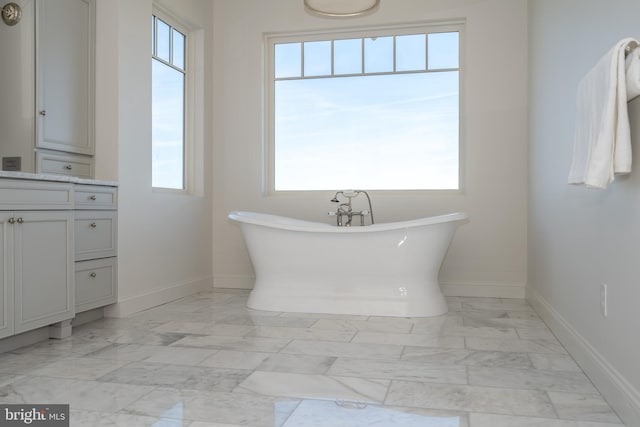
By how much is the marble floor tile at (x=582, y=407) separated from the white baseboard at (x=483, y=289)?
231 cm

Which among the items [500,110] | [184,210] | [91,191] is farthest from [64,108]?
[500,110]

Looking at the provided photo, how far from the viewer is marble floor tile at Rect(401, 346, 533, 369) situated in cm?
247

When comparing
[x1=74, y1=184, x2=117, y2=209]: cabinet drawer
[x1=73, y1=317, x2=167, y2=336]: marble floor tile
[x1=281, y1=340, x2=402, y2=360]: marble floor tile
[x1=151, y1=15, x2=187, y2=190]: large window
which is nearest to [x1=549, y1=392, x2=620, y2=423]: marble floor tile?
[x1=281, y1=340, x2=402, y2=360]: marble floor tile

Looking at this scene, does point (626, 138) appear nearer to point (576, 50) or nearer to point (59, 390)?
point (576, 50)

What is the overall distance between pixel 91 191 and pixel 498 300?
3.03 metres

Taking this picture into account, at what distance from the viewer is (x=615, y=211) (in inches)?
77.4

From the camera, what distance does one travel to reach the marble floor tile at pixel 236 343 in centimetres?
277

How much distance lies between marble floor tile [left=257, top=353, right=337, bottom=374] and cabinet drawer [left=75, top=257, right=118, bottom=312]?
4.22 ft

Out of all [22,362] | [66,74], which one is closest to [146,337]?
[22,362]

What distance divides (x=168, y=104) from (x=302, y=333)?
2254mm

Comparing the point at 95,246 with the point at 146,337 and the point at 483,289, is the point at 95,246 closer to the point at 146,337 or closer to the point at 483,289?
the point at 146,337

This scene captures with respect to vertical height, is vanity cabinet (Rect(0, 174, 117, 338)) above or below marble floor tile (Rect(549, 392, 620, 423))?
above

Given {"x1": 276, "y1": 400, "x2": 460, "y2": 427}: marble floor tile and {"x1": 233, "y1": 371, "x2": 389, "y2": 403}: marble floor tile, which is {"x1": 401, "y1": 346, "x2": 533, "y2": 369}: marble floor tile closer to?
{"x1": 233, "y1": 371, "x2": 389, "y2": 403}: marble floor tile

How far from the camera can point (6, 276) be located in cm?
248
